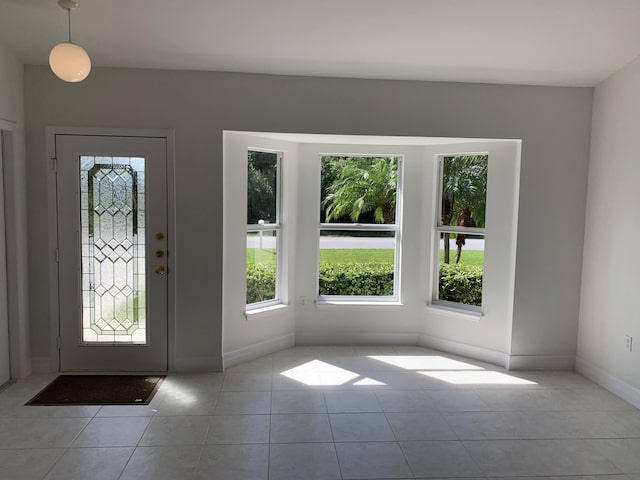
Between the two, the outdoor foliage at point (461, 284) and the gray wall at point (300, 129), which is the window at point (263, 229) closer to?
the gray wall at point (300, 129)

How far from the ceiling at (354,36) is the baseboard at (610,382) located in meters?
2.39

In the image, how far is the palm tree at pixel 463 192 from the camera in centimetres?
448

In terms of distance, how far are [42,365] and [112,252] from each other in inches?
43.5

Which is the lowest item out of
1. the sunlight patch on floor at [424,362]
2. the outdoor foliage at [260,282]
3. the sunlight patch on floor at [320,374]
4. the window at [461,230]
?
the sunlight patch on floor at [320,374]

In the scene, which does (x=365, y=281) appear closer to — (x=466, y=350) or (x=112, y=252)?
(x=466, y=350)

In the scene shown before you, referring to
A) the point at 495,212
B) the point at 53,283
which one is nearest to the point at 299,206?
the point at 495,212

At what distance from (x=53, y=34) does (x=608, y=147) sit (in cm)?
429

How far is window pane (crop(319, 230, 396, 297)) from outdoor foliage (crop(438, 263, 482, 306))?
53 cm

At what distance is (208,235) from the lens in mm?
3996

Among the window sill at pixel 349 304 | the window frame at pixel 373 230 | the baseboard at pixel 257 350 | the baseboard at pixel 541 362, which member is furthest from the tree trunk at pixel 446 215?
the baseboard at pixel 257 350

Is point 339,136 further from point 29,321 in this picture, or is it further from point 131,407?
point 29,321

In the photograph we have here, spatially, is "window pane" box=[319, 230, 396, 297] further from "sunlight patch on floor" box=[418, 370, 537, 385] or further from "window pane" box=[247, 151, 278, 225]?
"sunlight patch on floor" box=[418, 370, 537, 385]

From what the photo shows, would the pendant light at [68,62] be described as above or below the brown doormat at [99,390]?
above

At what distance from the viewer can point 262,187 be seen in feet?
14.9
